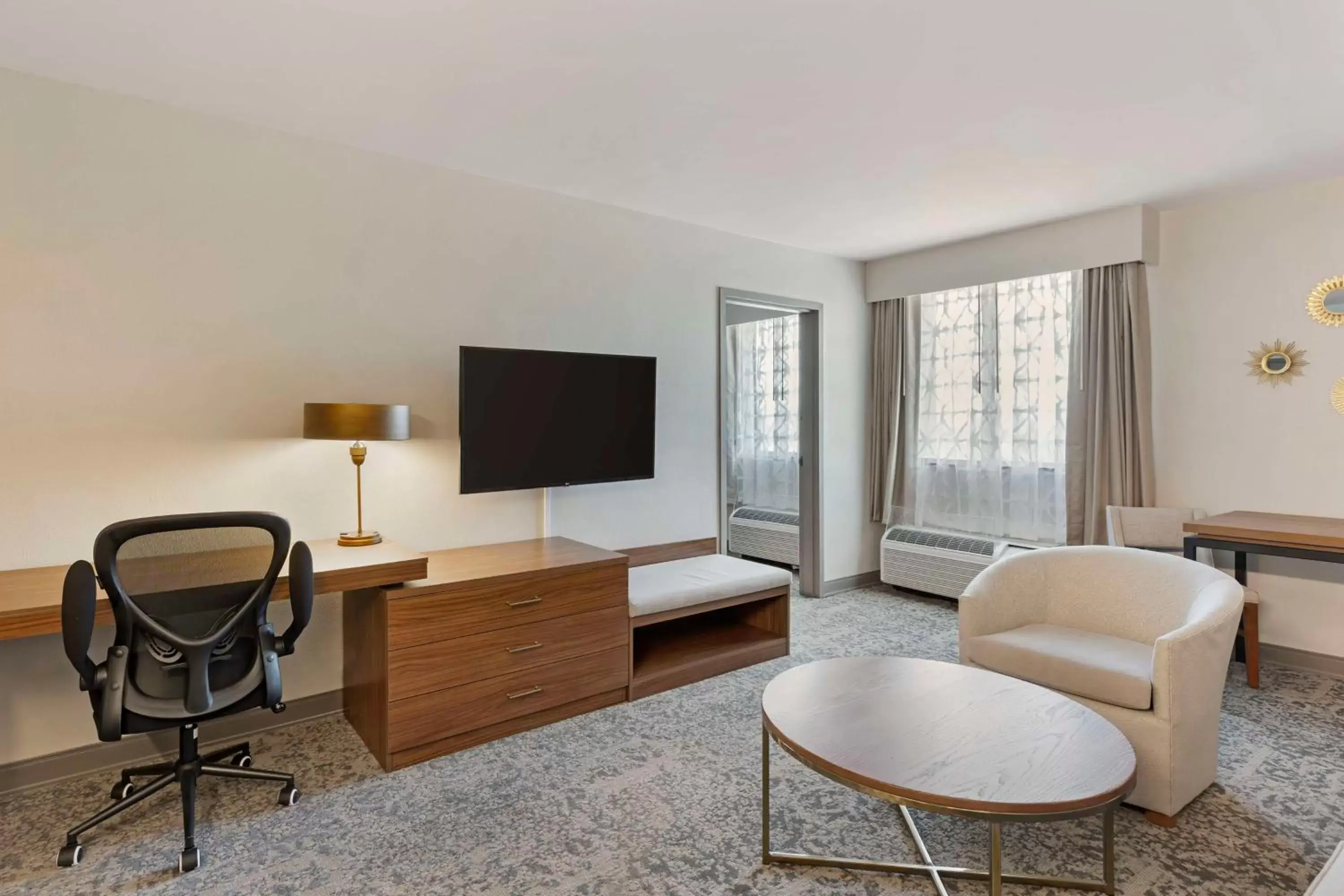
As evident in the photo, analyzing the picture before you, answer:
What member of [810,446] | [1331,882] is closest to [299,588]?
[1331,882]

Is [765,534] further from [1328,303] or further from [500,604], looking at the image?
[1328,303]

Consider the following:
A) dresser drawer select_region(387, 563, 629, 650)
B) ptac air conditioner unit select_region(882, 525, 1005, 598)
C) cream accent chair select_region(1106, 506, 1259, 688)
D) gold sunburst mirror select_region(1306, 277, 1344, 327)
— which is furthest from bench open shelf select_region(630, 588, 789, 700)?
gold sunburst mirror select_region(1306, 277, 1344, 327)

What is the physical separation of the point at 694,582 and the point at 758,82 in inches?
91.4

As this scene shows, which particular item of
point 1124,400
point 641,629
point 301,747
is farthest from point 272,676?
point 1124,400

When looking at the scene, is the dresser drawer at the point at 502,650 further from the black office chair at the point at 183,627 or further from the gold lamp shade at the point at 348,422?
the gold lamp shade at the point at 348,422

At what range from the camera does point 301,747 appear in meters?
2.76

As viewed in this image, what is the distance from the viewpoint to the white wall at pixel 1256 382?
11.6ft

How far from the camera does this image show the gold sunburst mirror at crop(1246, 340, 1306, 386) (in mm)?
3612

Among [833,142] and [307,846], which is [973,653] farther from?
[307,846]

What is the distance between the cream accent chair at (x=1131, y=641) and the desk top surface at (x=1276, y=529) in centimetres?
80

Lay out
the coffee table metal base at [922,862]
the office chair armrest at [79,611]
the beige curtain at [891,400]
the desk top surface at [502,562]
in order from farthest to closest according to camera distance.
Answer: the beige curtain at [891,400] < the desk top surface at [502,562] < the office chair armrest at [79,611] < the coffee table metal base at [922,862]

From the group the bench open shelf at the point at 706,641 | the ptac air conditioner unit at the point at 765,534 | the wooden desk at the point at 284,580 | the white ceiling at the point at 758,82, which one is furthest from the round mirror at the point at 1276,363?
the wooden desk at the point at 284,580

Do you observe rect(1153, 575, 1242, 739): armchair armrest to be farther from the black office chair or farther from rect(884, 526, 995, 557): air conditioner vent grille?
the black office chair

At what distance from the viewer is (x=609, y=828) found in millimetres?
2201
